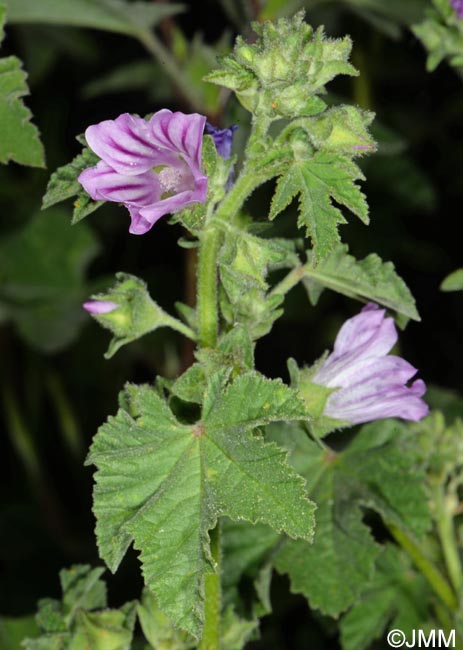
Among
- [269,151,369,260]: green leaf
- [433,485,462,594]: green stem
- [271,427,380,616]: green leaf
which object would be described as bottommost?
[433,485,462,594]: green stem

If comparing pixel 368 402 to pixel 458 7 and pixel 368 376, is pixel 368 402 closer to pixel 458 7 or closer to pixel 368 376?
pixel 368 376

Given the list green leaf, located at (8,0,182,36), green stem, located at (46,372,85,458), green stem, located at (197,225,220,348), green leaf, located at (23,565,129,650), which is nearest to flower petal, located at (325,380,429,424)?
green stem, located at (197,225,220,348)

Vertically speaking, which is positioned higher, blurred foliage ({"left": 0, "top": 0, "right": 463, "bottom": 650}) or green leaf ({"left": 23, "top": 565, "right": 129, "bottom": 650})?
green leaf ({"left": 23, "top": 565, "right": 129, "bottom": 650})

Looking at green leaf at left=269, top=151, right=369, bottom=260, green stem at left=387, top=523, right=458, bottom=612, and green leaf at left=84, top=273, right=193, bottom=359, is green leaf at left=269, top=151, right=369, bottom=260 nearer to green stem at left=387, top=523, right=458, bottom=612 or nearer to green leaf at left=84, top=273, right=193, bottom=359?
green leaf at left=84, top=273, right=193, bottom=359

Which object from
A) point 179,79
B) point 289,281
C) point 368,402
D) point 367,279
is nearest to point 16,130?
point 289,281

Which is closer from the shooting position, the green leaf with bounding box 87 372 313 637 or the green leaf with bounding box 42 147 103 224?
the green leaf with bounding box 87 372 313 637

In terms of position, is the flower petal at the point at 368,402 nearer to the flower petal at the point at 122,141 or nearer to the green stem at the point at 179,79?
the flower petal at the point at 122,141

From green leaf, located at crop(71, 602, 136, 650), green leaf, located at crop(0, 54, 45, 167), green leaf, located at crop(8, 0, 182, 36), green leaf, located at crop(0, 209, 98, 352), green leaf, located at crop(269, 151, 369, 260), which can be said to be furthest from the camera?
green leaf, located at crop(0, 209, 98, 352)
